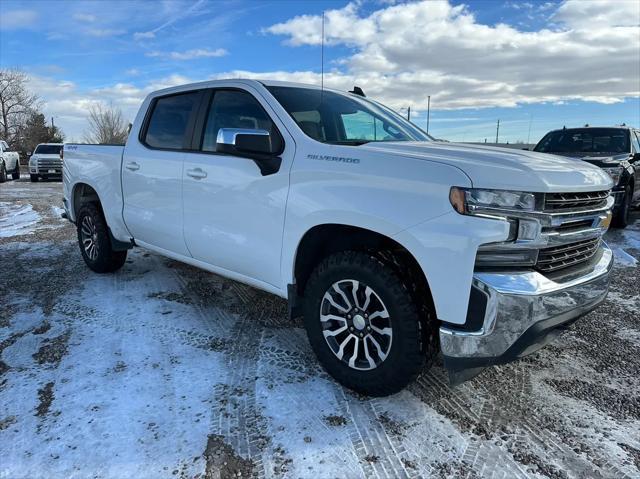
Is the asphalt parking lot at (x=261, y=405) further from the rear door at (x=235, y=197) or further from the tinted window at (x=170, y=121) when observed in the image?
the tinted window at (x=170, y=121)

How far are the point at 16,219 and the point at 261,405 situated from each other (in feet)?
28.5

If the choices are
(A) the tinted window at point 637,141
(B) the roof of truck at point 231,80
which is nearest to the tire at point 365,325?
(B) the roof of truck at point 231,80

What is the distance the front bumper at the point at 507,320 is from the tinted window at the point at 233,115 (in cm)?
181

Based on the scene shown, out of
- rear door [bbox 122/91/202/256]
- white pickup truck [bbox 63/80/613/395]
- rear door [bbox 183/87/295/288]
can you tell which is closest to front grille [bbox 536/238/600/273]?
white pickup truck [bbox 63/80/613/395]

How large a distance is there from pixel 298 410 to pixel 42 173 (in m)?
21.2

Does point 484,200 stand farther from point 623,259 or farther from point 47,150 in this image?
point 47,150

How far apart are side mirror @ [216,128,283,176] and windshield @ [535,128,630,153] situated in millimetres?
7719

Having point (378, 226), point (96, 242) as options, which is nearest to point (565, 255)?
point (378, 226)

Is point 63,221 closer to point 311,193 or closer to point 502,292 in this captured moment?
point 311,193

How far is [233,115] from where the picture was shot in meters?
3.75

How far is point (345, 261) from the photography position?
286 centimetres

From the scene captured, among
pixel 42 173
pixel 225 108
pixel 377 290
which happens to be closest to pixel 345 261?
pixel 377 290

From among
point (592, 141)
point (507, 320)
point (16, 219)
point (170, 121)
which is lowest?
point (16, 219)

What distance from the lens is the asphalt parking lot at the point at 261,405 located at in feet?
7.70
